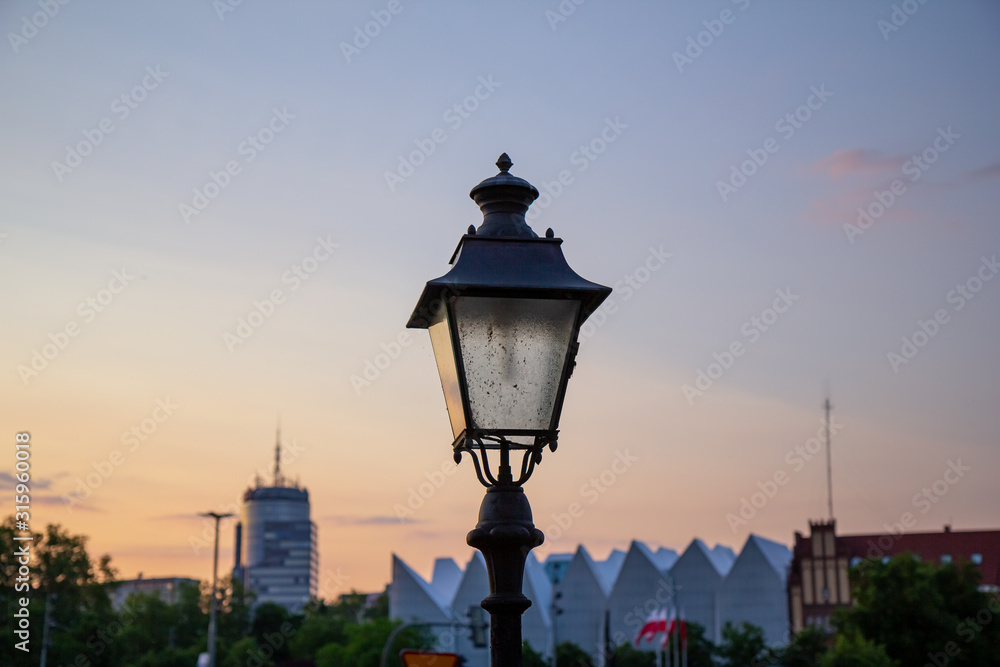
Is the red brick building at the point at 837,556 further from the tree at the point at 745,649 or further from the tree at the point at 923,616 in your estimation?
the tree at the point at 923,616

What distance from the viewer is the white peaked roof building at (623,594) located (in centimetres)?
7419

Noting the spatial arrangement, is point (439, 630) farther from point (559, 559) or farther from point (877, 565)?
Answer: point (877, 565)

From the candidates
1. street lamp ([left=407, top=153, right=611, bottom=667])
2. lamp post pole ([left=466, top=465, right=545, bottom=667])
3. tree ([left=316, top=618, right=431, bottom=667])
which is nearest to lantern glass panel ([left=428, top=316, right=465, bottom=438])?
street lamp ([left=407, top=153, right=611, bottom=667])

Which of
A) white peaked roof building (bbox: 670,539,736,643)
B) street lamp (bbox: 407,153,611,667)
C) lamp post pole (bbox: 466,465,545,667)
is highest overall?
white peaked roof building (bbox: 670,539,736,643)

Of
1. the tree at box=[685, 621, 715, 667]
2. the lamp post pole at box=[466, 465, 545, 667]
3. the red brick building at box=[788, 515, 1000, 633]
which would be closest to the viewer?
the lamp post pole at box=[466, 465, 545, 667]

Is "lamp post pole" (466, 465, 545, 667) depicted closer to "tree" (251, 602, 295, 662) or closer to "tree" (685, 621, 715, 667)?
"tree" (685, 621, 715, 667)

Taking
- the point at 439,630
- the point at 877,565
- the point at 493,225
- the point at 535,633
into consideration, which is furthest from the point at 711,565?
the point at 493,225

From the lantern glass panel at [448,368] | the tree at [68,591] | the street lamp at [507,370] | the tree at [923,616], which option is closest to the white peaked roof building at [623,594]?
the tree at [68,591]

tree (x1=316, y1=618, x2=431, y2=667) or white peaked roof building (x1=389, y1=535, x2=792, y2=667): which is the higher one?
white peaked roof building (x1=389, y1=535, x2=792, y2=667)

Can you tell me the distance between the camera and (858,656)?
39.2 meters

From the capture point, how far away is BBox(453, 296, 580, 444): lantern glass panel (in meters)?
4.17

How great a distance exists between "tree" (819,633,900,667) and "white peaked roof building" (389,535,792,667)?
30.2 metres

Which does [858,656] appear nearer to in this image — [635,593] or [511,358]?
[511,358]

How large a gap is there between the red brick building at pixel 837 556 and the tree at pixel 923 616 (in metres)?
27.1
